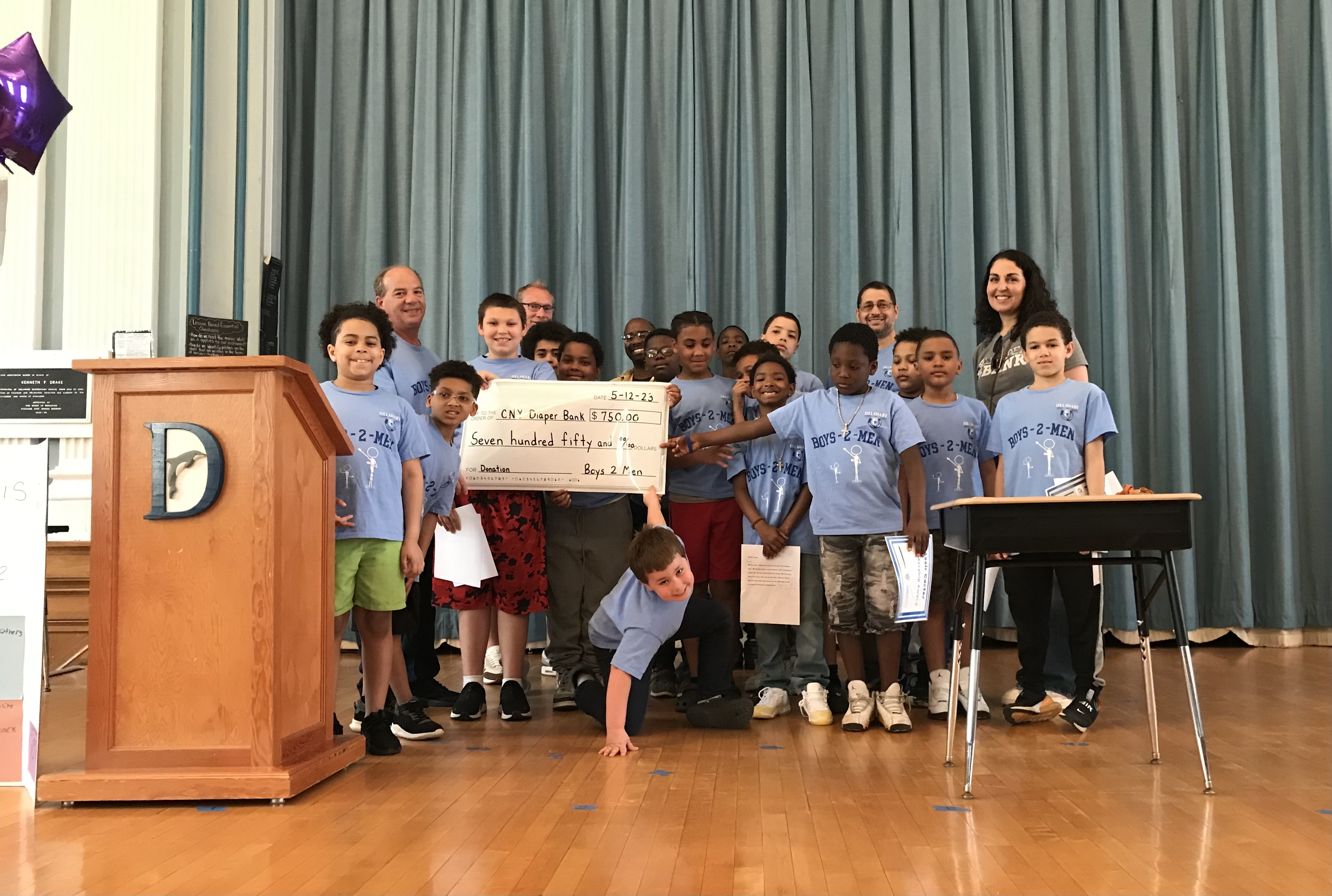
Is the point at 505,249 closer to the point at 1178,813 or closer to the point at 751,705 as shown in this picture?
the point at 751,705

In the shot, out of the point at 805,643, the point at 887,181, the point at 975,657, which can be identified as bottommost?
the point at 805,643

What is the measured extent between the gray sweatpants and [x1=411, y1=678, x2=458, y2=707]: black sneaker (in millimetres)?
423

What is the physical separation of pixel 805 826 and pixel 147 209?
14.7 feet

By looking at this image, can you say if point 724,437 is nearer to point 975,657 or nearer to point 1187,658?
point 975,657

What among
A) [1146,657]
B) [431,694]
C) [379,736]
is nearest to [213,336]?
[431,694]

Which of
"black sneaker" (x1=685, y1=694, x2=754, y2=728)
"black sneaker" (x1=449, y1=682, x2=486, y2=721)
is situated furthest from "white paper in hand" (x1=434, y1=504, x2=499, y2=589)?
"black sneaker" (x1=685, y1=694, x2=754, y2=728)

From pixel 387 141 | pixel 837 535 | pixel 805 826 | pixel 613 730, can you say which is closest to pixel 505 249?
pixel 387 141

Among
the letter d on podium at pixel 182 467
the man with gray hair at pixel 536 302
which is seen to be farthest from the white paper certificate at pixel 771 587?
the letter d on podium at pixel 182 467

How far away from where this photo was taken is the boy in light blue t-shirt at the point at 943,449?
3.56 m

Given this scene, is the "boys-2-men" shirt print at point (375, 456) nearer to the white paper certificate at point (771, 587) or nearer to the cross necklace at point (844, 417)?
the white paper certificate at point (771, 587)

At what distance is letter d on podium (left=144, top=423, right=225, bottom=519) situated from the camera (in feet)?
7.93

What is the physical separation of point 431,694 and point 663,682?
84 centimetres

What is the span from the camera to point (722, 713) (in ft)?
10.9

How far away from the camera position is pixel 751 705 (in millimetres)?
3529
